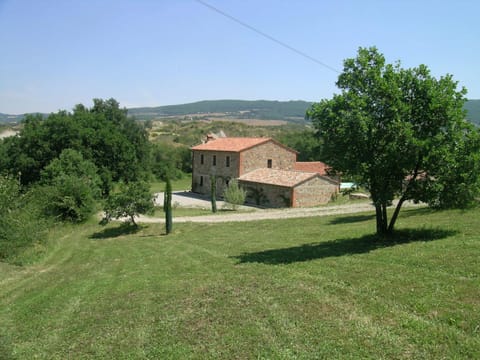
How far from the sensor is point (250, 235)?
842 inches

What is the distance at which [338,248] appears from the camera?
14.1 metres

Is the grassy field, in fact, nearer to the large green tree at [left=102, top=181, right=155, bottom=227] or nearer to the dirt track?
the large green tree at [left=102, top=181, right=155, bottom=227]

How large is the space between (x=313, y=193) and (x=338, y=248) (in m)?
23.6

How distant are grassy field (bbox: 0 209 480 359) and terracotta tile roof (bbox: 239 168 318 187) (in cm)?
2077

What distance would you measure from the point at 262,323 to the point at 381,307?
7.24ft

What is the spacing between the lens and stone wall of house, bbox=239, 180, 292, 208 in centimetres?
3722

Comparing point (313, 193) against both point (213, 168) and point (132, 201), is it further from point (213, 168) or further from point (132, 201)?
point (132, 201)

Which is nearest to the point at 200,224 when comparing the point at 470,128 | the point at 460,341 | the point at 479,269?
the point at 470,128

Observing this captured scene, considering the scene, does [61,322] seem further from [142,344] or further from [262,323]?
[262,323]

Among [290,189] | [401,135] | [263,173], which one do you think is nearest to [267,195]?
[290,189]

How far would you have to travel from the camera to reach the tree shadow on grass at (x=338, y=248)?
1309cm

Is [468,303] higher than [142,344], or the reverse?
[468,303]

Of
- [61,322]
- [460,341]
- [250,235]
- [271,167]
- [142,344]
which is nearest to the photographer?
[460,341]

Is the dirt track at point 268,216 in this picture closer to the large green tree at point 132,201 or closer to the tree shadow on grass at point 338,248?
the large green tree at point 132,201
